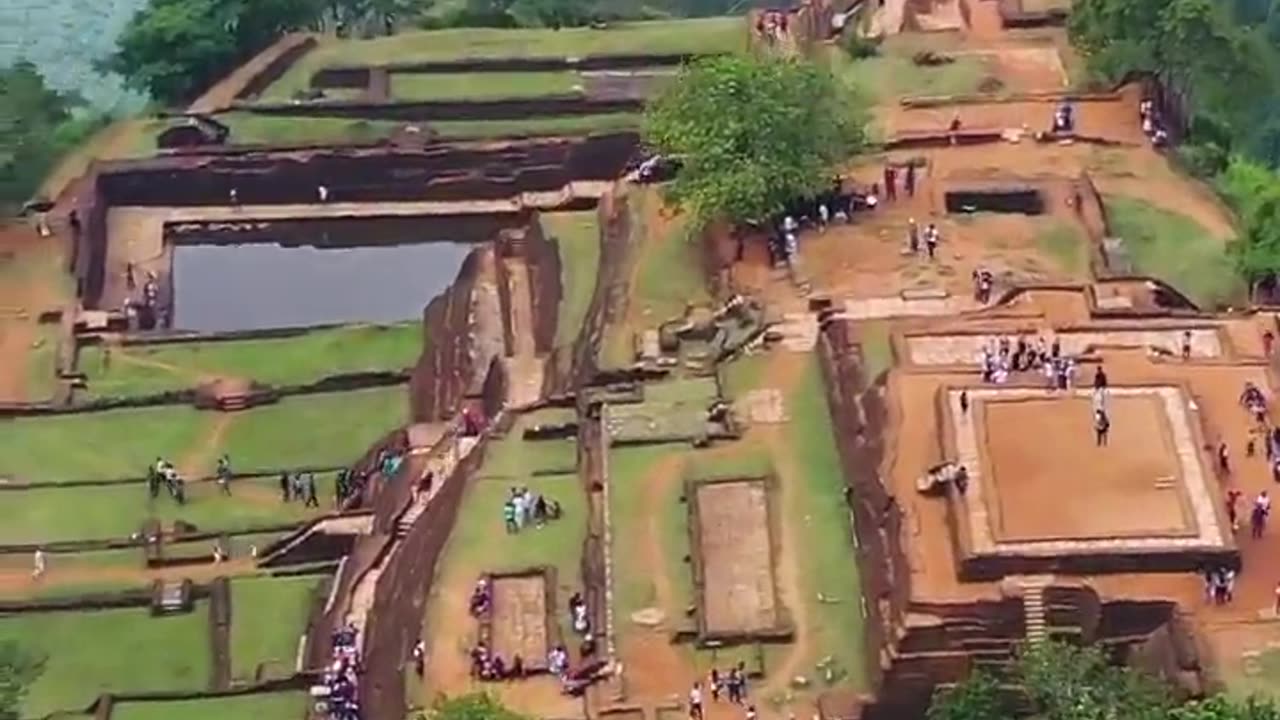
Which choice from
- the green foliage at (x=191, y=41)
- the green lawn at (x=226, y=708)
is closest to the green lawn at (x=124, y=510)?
the green lawn at (x=226, y=708)

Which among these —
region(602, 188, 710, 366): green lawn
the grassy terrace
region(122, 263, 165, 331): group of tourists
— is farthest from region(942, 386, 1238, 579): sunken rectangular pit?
the grassy terrace

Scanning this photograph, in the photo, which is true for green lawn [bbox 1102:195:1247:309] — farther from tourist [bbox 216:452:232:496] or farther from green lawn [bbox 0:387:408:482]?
tourist [bbox 216:452:232:496]

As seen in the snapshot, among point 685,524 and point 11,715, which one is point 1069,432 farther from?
point 11,715

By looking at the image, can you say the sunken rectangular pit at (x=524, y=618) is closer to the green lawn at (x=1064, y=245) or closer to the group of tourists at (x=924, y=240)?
the group of tourists at (x=924, y=240)

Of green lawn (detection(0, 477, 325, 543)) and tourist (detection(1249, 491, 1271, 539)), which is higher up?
green lawn (detection(0, 477, 325, 543))

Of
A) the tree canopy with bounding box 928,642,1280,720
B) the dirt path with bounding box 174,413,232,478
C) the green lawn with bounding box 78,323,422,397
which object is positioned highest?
the green lawn with bounding box 78,323,422,397

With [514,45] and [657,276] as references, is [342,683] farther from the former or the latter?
[514,45]
